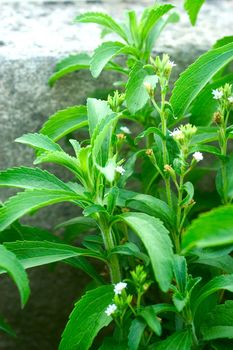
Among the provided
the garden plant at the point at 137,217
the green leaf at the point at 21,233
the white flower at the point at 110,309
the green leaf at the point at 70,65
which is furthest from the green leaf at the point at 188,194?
the green leaf at the point at 70,65

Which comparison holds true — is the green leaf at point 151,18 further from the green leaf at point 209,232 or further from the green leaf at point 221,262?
the green leaf at point 209,232

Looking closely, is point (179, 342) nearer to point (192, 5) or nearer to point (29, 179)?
point (29, 179)

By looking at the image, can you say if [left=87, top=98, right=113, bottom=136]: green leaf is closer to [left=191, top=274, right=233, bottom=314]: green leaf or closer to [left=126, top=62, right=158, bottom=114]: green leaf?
[left=126, top=62, right=158, bottom=114]: green leaf

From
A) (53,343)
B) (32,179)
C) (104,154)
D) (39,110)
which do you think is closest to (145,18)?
(39,110)

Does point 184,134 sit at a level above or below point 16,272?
above

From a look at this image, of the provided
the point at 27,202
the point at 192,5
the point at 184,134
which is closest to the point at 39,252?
the point at 27,202
